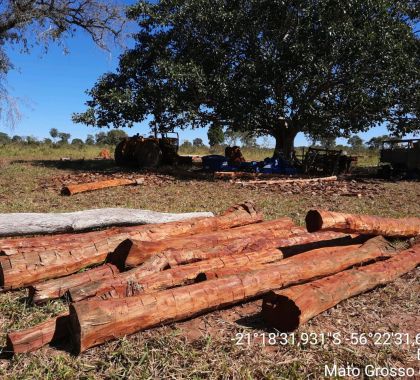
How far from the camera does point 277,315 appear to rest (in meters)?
3.07

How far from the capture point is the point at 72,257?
12.9 feet

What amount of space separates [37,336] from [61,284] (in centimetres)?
77

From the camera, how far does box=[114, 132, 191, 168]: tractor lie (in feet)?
56.6

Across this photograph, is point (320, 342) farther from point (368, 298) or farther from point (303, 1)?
point (303, 1)

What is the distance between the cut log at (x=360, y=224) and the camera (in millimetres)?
4332

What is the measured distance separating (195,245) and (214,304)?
42.1 inches

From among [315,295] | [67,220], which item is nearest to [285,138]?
[67,220]

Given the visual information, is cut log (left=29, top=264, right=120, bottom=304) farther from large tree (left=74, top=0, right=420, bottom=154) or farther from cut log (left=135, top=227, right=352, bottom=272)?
large tree (left=74, top=0, right=420, bottom=154)

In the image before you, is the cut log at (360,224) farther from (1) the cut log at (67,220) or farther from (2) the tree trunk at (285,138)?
(2) the tree trunk at (285,138)

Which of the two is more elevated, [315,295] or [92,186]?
[92,186]

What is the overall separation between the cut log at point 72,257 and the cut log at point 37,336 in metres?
1.00

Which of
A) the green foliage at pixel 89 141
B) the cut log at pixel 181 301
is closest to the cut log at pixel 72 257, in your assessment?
the cut log at pixel 181 301

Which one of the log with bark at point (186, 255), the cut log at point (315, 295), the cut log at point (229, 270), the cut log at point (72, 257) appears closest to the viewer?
the cut log at point (315, 295)

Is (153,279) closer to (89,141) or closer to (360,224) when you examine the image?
(360,224)
